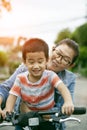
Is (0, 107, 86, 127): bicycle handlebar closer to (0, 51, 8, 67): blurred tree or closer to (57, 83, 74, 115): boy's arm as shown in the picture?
(57, 83, 74, 115): boy's arm

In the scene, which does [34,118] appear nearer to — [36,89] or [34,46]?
[36,89]

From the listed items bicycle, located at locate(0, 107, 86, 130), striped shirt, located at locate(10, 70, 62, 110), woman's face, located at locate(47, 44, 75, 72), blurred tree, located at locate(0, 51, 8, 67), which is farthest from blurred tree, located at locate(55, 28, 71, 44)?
bicycle, located at locate(0, 107, 86, 130)

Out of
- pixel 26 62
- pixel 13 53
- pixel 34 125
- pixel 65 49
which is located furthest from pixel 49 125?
pixel 13 53

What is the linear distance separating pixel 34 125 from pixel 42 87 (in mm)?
374

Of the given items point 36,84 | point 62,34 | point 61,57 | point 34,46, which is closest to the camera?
point 34,46

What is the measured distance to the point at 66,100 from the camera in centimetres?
345

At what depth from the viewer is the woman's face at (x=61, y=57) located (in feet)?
13.5

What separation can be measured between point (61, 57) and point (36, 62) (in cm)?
78

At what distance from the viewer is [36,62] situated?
3418 millimetres

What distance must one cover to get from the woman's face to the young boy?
0.50 m

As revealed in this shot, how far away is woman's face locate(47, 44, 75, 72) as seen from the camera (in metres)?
4.11

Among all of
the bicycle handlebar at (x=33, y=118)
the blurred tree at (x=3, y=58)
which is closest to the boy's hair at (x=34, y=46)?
the bicycle handlebar at (x=33, y=118)

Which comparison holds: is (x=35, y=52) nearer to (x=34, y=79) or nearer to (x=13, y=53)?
(x=34, y=79)

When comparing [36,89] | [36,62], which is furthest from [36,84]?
[36,62]
